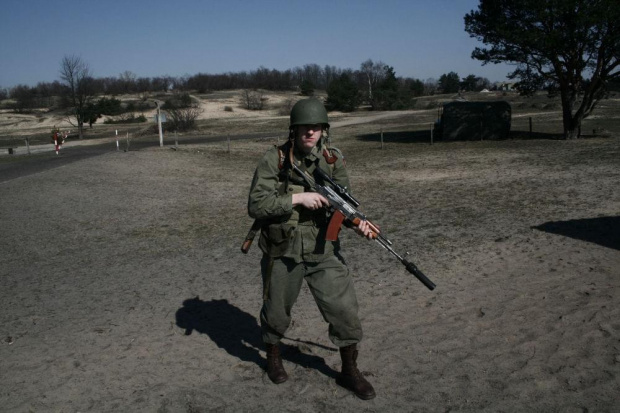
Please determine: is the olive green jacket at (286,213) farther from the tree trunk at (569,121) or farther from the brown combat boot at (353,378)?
the tree trunk at (569,121)

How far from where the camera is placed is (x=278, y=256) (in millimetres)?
3629

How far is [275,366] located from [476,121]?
23072 mm

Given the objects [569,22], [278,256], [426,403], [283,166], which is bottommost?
[426,403]

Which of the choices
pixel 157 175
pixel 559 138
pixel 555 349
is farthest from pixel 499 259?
pixel 559 138

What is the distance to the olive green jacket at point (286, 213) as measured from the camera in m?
3.49

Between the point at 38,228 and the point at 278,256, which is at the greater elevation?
the point at 278,256

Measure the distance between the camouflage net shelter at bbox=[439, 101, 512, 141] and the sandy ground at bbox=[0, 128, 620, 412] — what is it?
13063 millimetres

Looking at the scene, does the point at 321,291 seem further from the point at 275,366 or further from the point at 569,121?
the point at 569,121

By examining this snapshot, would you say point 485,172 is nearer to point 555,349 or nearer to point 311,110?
point 555,349

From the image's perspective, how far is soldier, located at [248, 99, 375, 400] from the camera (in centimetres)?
356

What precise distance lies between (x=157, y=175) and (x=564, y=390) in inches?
596

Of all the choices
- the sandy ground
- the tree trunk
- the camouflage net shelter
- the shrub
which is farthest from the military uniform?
the shrub

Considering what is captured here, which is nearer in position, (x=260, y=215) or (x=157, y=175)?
(x=260, y=215)

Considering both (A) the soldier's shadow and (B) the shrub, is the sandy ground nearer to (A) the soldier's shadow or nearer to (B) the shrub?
(A) the soldier's shadow
